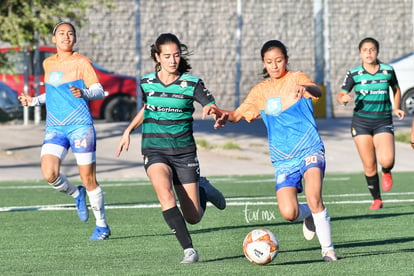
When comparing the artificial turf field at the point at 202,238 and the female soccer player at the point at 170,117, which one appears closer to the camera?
the artificial turf field at the point at 202,238

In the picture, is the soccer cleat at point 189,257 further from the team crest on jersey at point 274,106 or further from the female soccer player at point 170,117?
the team crest on jersey at point 274,106

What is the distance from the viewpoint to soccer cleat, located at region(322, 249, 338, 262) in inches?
361

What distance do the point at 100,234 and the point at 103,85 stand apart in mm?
18219

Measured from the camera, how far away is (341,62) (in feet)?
120

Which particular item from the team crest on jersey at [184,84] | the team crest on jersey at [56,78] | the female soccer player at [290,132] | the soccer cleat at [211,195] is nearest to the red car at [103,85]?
the team crest on jersey at [56,78]

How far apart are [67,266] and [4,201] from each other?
7621 millimetres

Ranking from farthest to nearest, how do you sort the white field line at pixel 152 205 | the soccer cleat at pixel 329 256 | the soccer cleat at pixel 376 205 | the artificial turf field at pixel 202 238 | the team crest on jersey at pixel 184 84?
the white field line at pixel 152 205, the soccer cleat at pixel 376 205, the team crest on jersey at pixel 184 84, the soccer cleat at pixel 329 256, the artificial turf field at pixel 202 238

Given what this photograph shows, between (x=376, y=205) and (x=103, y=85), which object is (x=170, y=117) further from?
(x=103, y=85)

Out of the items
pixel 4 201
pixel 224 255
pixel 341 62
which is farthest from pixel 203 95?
pixel 341 62

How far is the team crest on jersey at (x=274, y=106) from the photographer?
9.54 metres

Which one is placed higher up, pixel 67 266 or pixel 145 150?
pixel 145 150

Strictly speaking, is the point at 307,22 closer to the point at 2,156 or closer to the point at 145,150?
the point at 2,156

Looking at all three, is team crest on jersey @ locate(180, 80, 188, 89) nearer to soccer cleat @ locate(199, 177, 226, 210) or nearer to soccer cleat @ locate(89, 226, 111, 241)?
soccer cleat @ locate(199, 177, 226, 210)

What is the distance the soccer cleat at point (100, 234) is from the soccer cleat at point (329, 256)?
2.82 meters
